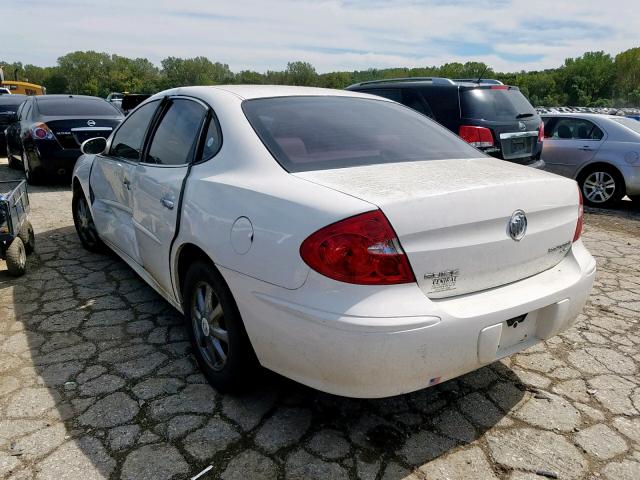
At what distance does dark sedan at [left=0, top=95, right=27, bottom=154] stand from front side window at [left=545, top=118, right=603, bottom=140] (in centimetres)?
1109

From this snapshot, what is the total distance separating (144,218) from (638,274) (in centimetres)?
431

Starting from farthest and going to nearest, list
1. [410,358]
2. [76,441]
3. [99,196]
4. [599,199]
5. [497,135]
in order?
[599,199]
[497,135]
[99,196]
[76,441]
[410,358]

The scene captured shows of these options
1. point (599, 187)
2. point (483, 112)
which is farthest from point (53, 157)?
point (599, 187)

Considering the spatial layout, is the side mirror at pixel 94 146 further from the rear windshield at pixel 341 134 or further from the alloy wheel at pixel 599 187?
the alloy wheel at pixel 599 187

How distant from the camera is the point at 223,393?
8.69ft

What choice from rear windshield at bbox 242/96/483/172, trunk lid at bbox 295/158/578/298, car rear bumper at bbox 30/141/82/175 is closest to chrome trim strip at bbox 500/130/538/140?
rear windshield at bbox 242/96/483/172

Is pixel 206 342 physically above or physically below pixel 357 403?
above

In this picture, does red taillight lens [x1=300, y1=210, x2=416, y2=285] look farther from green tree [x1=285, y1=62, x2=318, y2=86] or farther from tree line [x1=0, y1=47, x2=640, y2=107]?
green tree [x1=285, y1=62, x2=318, y2=86]

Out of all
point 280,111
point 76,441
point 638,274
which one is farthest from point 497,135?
point 76,441

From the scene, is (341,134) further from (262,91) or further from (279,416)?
(279,416)

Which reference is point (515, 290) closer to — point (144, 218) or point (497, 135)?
point (144, 218)

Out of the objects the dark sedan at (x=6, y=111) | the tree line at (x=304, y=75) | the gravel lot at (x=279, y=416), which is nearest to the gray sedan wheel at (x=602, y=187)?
the gravel lot at (x=279, y=416)

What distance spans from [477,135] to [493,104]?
626mm

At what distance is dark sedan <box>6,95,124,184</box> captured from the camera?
7.89m
